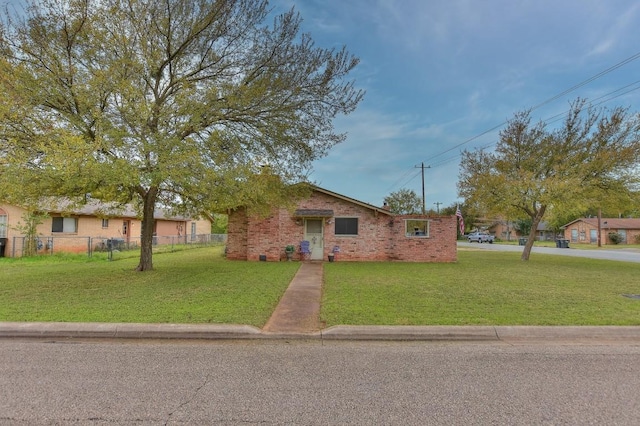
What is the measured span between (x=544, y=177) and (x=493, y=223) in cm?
5477

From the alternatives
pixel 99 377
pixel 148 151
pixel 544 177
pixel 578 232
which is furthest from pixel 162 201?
pixel 578 232

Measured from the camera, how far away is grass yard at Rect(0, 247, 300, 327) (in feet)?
20.1

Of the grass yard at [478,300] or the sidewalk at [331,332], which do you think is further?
the grass yard at [478,300]

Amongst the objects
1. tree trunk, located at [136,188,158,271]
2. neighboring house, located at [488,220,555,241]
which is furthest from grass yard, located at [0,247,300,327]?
neighboring house, located at [488,220,555,241]

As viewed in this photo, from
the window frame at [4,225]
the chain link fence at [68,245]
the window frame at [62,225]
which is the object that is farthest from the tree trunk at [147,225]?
the window frame at [4,225]

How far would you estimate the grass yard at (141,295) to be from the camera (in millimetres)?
6129

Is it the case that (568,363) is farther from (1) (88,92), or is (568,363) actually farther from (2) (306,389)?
(1) (88,92)

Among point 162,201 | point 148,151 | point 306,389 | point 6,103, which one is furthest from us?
point 162,201

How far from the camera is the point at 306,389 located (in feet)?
11.9

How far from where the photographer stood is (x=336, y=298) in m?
7.95

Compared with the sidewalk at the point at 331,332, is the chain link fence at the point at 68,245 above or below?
above

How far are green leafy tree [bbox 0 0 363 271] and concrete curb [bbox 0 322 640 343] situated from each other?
3567 millimetres

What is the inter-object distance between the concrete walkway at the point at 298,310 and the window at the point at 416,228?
345 inches

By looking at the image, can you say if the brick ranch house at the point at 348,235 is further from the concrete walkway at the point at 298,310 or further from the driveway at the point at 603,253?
the driveway at the point at 603,253
